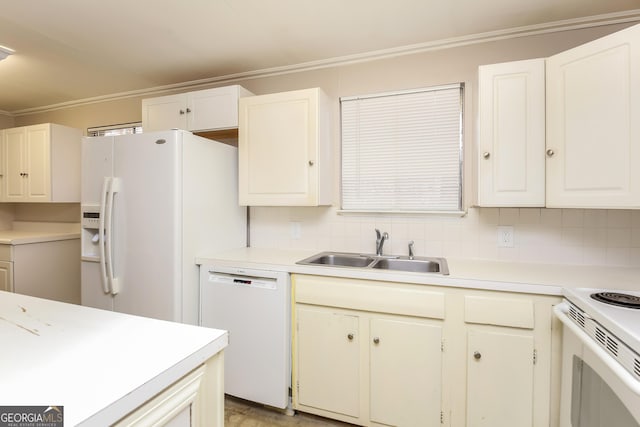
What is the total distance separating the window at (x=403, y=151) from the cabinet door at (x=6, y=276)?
308cm

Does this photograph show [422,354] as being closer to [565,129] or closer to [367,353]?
[367,353]

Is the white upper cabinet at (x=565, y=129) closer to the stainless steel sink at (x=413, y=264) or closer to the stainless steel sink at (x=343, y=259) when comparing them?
the stainless steel sink at (x=413, y=264)

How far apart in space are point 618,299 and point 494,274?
0.50 meters

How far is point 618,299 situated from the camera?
1.30 m

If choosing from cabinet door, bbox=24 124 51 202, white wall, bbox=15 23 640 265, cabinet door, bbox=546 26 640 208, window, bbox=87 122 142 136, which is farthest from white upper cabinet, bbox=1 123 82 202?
cabinet door, bbox=546 26 640 208

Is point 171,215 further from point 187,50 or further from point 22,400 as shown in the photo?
point 22,400

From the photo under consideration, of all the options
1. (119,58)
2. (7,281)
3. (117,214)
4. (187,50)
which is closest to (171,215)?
(117,214)

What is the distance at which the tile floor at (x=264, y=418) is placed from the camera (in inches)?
76.9

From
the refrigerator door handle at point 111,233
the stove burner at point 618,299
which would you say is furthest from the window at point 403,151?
the refrigerator door handle at point 111,233

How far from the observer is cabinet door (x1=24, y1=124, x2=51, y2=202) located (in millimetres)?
3234

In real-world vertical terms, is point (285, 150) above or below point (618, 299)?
above

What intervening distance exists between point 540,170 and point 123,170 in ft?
8.52

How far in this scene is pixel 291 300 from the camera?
1.99 m

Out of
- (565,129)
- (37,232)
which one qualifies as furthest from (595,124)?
(37,232)
